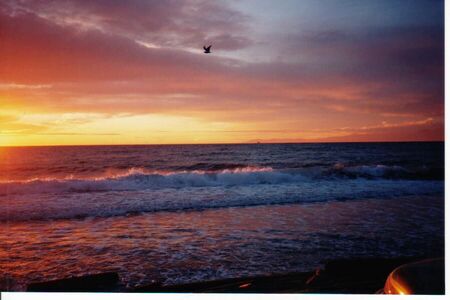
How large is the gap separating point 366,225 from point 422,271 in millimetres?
3002

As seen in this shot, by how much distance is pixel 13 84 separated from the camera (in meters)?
4.04

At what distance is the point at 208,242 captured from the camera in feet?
13.0

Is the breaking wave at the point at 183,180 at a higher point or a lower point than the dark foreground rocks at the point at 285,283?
higher

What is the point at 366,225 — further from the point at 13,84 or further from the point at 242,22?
the point at 13,84

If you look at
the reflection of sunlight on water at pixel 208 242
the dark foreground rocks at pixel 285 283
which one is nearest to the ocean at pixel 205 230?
the reflection of sunlight on water at pixel 208 242

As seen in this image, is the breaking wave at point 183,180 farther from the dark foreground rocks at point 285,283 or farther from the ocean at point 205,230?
the dark foreground rocks at point 285,283

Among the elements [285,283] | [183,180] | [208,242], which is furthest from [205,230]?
[183,180]

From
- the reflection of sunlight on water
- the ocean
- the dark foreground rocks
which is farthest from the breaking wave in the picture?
the dark foreground rocks

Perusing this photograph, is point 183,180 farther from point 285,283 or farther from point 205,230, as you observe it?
point 285,283

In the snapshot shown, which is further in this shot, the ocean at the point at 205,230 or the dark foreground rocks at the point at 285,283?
the ocean at the point at 205,230

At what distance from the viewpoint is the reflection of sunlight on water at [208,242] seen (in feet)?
10.9

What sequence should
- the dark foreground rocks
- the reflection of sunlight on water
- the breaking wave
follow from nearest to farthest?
the dark foreground rocks → the reflection of sunlight on water → the breaking wave

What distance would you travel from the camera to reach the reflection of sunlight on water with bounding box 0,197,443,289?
332cm

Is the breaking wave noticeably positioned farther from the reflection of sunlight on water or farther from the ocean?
the reflection of sunlight on water
